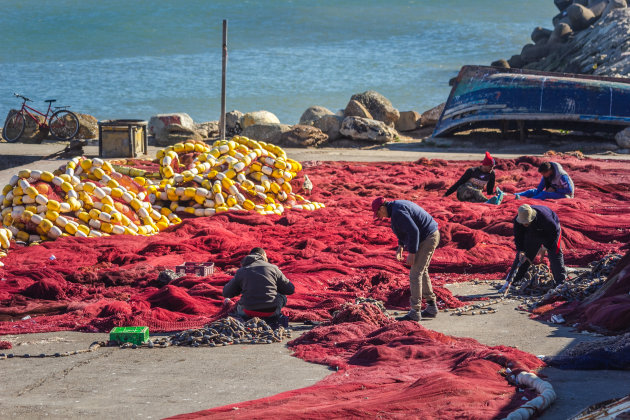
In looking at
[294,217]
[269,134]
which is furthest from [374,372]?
[269,134]

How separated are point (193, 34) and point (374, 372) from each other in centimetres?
8501

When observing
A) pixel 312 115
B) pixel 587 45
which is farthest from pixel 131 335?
pixel 587 45

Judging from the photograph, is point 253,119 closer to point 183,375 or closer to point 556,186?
point 556,186

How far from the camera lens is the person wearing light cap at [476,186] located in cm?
1354

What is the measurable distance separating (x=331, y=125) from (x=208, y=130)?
3525 millimetres

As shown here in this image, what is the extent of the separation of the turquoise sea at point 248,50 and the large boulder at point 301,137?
2336cm

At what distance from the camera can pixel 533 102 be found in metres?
22.1

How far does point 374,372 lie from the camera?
6.11m

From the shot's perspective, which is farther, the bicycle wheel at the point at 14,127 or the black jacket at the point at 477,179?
the bicycle wheel at the point at 14,127

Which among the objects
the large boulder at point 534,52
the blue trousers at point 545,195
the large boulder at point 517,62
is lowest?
the blue trousers at point 545,195

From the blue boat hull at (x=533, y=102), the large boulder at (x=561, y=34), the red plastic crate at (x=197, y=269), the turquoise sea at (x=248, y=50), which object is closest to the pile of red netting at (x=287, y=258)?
the red plastic crate at (x=197, y=269)

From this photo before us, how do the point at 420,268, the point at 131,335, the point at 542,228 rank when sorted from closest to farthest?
the point at 131,335, the point at 420,268, the point at 542,228

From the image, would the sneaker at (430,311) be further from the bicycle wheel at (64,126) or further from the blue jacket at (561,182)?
the bicycle wheel at (64,126)

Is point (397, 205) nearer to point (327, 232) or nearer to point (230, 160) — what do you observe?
point (327, 232)
